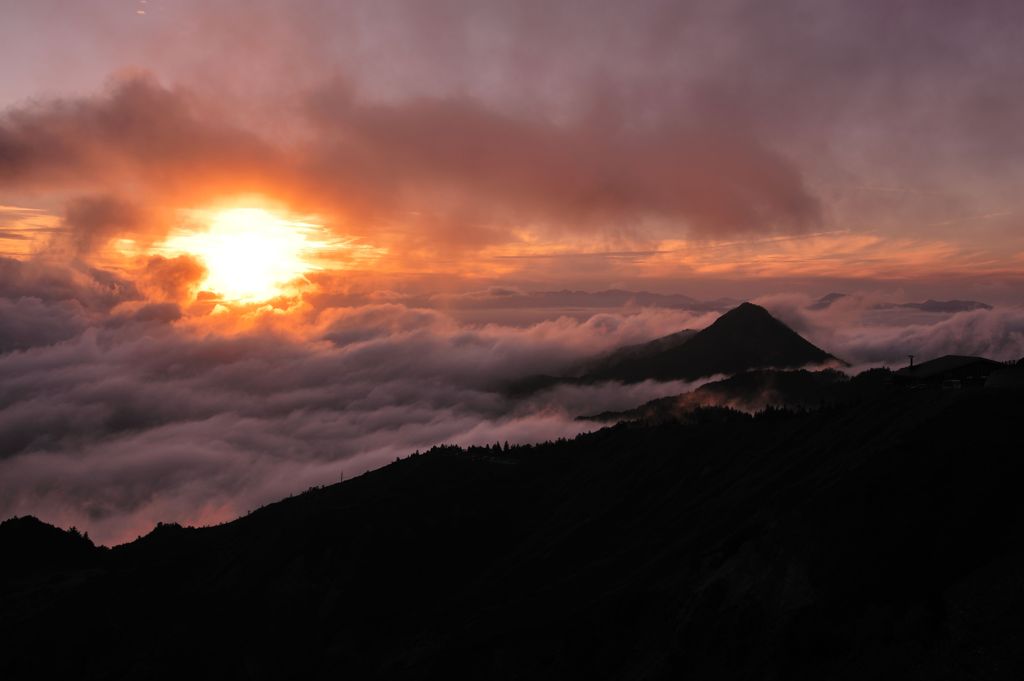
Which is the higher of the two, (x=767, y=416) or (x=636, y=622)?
(x=767, y=416)

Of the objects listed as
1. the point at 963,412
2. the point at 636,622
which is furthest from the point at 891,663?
the point at 963,412

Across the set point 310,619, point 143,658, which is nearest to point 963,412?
point 310,619

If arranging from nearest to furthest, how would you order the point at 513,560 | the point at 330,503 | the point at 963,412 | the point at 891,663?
the point at 891,663, the point at 963,412, the point at 513,560, the point at 330,503

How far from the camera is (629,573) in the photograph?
344ft

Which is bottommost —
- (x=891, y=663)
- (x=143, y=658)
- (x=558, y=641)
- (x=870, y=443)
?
(x=143, y=658)

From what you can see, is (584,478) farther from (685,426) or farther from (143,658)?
(143,658)

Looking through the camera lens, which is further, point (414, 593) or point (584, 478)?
point (584, 478)

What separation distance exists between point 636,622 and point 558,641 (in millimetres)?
10538

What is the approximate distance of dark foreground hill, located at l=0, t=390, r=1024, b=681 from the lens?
63906 mm

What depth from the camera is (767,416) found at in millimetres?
168625

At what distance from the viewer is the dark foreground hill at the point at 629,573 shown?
63906mm

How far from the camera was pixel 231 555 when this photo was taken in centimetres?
18062

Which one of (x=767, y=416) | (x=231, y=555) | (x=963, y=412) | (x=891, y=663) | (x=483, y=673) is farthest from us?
(x=231, y=555)

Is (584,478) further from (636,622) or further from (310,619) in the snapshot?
(636,622)
